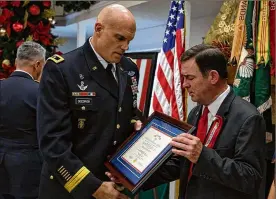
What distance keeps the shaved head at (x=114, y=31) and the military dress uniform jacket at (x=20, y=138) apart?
4.06 feet

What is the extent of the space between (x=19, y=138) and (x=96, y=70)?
4.29 feet

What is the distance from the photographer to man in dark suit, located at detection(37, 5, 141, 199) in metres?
1.68

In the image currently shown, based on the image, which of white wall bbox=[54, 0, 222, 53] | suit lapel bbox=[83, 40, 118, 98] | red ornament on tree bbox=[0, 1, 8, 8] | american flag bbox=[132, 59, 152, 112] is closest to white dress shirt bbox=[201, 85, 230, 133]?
suit lapel bbox=[83, 40, 118, 98]

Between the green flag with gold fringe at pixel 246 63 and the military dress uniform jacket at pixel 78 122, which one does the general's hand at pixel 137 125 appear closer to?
the military dress uniform jacket at pixel 78 122

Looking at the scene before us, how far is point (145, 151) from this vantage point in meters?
1.72

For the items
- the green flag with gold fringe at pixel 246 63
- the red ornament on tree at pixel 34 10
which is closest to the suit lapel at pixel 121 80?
the green flag with gold fringe at pixel 246 63

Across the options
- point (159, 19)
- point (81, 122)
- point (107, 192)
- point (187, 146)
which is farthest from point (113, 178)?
point (159, 19)

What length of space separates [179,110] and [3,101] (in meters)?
1.26

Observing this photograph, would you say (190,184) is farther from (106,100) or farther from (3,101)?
(3,101)

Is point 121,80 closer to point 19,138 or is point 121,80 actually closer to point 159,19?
point 19,138

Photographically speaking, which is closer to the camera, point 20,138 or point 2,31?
point 20,138

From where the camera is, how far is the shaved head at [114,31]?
5.63 ft

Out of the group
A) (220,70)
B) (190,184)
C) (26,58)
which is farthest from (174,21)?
(190,184)

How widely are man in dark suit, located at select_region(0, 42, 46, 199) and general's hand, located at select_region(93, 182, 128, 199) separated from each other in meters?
1.30
